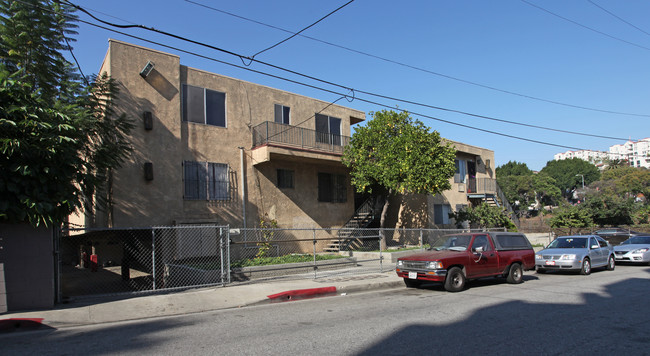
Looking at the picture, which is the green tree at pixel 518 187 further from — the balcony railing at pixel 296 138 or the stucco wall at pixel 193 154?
the stucco wall at pixel 193 154

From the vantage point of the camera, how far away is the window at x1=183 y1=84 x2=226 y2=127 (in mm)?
16984

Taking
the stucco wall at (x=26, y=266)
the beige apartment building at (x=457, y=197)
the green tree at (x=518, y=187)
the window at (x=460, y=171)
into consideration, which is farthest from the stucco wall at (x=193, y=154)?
the green tree at (x=518, y=187)

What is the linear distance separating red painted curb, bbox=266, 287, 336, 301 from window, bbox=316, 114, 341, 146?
10223 mm

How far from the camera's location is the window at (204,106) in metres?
17.0

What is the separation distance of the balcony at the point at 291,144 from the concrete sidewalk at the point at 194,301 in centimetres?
614

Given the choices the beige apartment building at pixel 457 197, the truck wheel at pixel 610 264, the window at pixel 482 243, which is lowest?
the truck wheel at pixel 610 264

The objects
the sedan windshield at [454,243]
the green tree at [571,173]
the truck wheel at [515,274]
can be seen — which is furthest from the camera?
the green tree at [571,173]

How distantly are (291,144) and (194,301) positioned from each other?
33.8 ft

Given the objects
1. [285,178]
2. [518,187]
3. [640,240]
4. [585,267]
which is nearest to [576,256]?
[585,267]

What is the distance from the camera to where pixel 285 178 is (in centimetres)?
1964

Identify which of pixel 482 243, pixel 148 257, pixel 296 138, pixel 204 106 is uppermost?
pixel 204 106

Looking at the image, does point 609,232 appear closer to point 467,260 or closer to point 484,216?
point 484,216

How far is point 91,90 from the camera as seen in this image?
43.4 feet

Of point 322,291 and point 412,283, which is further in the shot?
point 412,283
